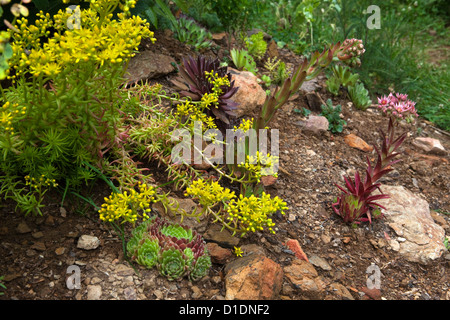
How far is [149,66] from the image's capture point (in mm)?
3369

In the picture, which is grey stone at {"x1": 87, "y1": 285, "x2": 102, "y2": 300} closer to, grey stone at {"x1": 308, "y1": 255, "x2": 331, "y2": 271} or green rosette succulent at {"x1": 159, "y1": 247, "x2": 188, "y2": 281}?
green rosette succulent at {"x1": 159, "y1": 247, "x2": 188, "y2": 281}

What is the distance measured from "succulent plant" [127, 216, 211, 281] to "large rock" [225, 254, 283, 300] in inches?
6.1

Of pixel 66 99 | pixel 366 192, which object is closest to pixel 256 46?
pixel 366 192

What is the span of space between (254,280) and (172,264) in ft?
1.43

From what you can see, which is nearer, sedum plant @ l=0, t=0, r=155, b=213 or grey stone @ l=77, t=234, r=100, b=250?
sedum plant @ l=0, t=0, r=155, b=213

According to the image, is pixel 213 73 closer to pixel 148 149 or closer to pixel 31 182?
pixel 148 149

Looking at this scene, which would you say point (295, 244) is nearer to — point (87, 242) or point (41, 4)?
point (87, 242)

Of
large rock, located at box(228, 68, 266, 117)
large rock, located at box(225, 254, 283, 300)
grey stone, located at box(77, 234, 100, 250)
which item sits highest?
large rock, located at box(228, 68, 266, 117)

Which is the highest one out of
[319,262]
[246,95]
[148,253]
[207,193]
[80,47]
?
[80,47]

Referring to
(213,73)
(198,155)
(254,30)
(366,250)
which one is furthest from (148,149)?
(254,30)

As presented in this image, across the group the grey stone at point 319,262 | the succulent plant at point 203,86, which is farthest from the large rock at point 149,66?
the grey stone at point 319,262

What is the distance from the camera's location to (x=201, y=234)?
2.49 m

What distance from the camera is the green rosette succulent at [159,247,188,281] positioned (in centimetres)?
213

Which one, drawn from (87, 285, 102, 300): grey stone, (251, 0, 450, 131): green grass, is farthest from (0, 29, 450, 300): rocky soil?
(251, 0, 450, 131): green grass
